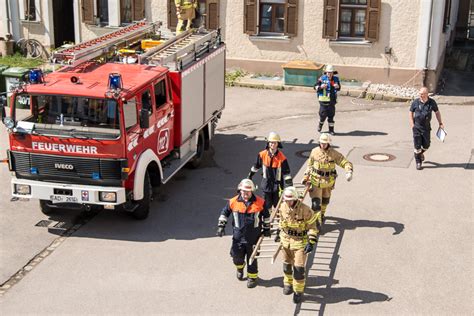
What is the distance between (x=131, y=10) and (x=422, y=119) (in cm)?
1200

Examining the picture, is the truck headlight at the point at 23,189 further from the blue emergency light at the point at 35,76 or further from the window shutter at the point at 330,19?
the window shutter at the point at 330,19

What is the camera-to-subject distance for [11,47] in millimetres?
25562

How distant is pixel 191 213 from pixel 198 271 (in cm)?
236

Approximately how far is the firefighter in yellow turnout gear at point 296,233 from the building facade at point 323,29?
42.3 ft

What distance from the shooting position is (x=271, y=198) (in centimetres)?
1195

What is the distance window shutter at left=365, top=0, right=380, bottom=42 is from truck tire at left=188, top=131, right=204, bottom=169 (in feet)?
26.6

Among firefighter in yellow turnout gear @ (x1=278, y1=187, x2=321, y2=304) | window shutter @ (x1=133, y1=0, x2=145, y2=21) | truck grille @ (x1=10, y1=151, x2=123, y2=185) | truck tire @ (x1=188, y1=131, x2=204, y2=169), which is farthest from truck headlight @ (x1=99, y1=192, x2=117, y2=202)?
window shutter @ (x1=133, y1=0, x2=145, y2=21)

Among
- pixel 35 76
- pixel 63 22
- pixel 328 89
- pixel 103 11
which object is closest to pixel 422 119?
pixel 328 89

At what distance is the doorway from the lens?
84.1ft

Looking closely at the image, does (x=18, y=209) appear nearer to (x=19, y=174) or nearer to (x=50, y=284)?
(x=19, y=174)

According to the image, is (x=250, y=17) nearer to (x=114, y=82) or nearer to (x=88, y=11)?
(x=88, y=11)

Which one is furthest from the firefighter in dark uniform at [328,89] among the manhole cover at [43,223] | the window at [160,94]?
the manhole cover at [43,223]

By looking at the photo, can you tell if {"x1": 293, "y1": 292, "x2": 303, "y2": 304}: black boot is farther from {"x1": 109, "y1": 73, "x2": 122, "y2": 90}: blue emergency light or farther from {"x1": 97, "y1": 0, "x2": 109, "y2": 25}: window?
{"x1": 97, "y1": 0, "x2": 109, "y2": 25}: window

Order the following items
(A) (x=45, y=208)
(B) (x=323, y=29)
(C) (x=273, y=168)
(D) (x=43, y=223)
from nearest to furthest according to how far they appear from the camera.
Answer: (C) (x=273, y=168)
(D) (x=43, y=223)
(A) (x=45, y=208)
(B) (x=323, y=29)
